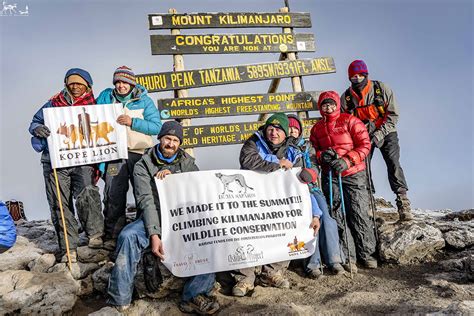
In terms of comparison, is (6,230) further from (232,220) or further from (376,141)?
(376,141)

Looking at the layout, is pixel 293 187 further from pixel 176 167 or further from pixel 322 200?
pixel 176 167

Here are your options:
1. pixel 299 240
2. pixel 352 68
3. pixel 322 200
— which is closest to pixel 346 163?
pixel 322 200

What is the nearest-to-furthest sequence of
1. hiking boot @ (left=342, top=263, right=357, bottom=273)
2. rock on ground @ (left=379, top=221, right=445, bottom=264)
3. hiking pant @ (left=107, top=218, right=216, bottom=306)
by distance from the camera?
hiking pant @ (left=107, top=218, right=216, bottom=306), hiking boot @ (left=342, top=263, right=357, bottom=273), rock on ground @ (left=379, top=221, right=445, bottom=264)

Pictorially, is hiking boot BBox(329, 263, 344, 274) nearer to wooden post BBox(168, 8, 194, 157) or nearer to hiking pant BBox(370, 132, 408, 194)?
hiking pant BBox(370, 132, 408, 194)

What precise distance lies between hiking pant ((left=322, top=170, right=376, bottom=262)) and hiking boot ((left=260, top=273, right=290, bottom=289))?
53.4 inches

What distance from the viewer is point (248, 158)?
5590 millimetres

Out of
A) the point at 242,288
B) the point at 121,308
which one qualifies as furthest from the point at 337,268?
the point at 121,308

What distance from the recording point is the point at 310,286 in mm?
5281

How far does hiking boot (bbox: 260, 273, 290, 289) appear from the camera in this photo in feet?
16.9

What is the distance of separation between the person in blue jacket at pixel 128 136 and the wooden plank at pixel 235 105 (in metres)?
2.03

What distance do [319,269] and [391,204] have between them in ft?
18.8

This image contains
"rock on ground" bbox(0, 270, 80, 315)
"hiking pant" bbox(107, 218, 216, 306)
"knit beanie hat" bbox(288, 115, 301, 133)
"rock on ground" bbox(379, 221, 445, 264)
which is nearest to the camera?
"hiking pant" bbox(107, 218, 216, 306)

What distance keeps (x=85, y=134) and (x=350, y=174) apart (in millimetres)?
4326

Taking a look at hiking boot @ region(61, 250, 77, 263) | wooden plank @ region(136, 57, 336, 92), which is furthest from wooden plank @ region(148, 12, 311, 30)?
hiking boot @ region(61, 250, 77, 263)
